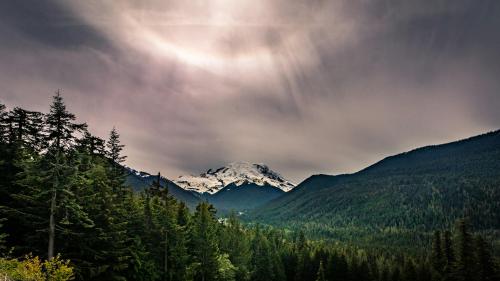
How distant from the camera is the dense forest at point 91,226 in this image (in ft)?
81.0

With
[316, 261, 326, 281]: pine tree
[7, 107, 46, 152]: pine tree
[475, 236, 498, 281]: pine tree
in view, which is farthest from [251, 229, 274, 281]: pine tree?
[7, 107, 46, 152]: pine tree

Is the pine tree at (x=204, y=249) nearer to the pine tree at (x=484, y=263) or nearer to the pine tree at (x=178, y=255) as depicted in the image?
the pine tree at (x=178, y=255)

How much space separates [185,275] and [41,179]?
2714cm

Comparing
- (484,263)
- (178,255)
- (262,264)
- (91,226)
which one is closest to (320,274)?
(262,264)

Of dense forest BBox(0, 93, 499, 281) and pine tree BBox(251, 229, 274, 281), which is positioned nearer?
dense forest BBox(0, 93, 499, 281)

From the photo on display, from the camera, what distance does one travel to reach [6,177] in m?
30.4

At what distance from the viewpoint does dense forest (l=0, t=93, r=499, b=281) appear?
24688 mm

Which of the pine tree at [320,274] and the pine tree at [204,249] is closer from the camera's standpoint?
the pine tree at [204,249]

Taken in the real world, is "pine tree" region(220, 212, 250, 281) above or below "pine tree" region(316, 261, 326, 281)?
above

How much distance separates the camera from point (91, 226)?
2597 centimetres

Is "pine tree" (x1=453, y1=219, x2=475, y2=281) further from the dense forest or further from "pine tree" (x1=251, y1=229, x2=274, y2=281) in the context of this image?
"pine tree" (x1=251, y1=229, x2=274, y2=281)

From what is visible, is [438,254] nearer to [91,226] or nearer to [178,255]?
[178,255]

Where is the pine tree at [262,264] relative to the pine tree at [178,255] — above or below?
below

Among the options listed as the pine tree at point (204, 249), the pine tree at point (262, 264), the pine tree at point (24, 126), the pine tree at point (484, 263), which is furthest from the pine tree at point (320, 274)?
the pine tree at point (24, 126)
